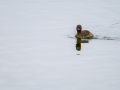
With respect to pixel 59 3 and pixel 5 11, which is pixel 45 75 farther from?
pixel 59 3

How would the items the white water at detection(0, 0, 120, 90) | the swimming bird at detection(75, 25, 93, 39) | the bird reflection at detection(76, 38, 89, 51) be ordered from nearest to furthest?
1. the white water at detection(0, 0, 120, 90)
2. the bird reflection at detection(76, 38, 89, 51)
3. the swimming bird at detection(75, 25, 93, 39)

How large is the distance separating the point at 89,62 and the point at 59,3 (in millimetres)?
21194

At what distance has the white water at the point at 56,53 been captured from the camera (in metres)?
10.7

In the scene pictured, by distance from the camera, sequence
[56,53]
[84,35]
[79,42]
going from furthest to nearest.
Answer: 1. [84,35]
2. [79,42]
3. [56,53]

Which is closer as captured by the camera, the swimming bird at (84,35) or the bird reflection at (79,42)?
the bird reflection at (79,42)

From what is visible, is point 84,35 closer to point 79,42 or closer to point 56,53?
point 79,42

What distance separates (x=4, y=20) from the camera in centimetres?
2277

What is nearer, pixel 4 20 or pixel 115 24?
pixel 115 24

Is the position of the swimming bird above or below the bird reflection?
above

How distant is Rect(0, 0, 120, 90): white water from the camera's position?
421 inches

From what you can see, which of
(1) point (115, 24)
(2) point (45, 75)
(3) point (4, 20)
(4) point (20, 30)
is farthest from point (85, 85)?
(3) point (4, 20)

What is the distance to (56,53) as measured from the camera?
46.0 feet

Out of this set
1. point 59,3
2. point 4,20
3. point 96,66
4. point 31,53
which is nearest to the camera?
point 96,66

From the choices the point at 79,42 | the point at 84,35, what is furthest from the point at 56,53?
the point at 84,35
